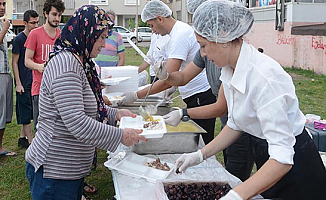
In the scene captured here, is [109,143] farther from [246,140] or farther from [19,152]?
[19,152]

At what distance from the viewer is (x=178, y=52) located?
255cm

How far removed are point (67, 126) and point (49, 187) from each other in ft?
0.99

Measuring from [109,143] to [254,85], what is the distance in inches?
26.8

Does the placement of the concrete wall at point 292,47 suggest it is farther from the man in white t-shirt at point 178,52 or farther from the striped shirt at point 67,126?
the striped shirt at point 67,126

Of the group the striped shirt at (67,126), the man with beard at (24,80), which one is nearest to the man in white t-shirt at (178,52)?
the striped shirt at (67,126)

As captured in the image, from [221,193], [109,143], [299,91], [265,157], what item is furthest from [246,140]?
[299,91]

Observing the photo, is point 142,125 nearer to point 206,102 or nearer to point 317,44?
point 206,102

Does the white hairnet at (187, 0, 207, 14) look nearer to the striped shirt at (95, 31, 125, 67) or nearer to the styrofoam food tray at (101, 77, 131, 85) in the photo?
the styrofoam food tray at (101, 77, 131, 85)

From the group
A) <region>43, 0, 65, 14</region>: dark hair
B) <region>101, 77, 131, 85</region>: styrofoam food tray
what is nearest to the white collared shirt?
<region>101, 77, 131, 85</region>: styrofoam food tray

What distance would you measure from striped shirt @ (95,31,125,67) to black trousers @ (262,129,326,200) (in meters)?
2.77

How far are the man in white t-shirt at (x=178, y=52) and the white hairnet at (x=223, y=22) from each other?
1.21m

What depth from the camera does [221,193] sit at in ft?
4.67

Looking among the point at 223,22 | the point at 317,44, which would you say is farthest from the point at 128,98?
the point at 317,44

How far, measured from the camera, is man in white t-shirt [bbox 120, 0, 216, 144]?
2559mm
